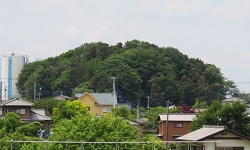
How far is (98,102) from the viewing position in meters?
67.4

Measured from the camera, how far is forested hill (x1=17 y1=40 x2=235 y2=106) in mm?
83562

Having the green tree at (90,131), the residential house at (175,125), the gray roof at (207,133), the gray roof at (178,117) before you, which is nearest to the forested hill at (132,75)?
the gray roof at (178,117)

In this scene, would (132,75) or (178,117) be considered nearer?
(178,117)

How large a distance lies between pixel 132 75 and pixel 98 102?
1626cm

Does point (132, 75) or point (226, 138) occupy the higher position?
point (132, 75)

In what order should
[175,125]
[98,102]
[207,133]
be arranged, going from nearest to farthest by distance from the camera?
1. [207,133]
2. [175,125]
3. [98,102]

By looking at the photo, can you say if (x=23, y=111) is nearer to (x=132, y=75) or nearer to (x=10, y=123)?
(x=10, y=123)

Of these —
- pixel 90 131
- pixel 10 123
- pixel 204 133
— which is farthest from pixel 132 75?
pixel 90 131

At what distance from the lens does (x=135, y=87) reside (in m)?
83.9

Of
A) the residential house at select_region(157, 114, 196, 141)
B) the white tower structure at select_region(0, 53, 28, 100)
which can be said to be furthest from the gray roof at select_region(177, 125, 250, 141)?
the white tower structure at select_region(0, 53, 28, 100)

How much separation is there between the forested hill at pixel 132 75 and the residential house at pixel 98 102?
1203cm

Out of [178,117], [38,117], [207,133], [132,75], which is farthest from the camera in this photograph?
[132,75]

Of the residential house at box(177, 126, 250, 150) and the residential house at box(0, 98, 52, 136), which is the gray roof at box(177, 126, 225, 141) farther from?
the residential house at box(0, 98, 52, 136)

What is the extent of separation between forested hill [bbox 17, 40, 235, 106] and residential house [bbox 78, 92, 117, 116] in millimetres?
12030
